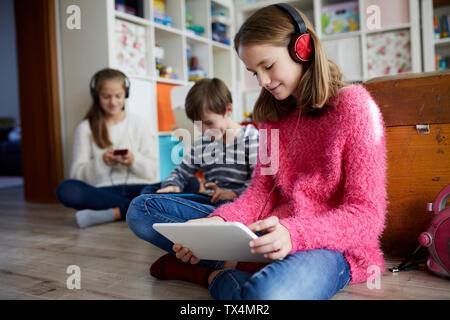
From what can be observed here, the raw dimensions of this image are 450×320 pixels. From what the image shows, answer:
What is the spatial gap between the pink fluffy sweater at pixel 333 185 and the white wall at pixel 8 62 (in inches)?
247

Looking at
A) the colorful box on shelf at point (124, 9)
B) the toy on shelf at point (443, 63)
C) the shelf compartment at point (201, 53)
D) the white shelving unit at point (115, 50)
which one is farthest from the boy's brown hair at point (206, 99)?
the toy on shelf at point (443, 63)

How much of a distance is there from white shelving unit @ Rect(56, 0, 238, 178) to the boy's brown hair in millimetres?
1017

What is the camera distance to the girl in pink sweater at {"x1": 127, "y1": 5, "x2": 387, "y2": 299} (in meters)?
0.73

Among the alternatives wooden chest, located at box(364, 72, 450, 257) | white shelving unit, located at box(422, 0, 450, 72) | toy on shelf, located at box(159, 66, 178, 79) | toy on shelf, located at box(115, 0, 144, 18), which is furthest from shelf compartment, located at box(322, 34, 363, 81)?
wooden chest, located at box(364, 72, 450, 257)

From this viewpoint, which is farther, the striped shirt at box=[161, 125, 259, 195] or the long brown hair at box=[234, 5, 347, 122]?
the striped shirt at box=[161, 125, 259, 195]

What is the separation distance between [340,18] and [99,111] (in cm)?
203

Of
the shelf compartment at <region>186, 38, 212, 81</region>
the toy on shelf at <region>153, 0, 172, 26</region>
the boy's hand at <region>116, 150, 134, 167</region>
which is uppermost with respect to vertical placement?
the toy on shelf at <region>153, 0, 172, 26</region>

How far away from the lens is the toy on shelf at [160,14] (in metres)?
2.55

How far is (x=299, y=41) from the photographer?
0.83m

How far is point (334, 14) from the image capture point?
9.98ft

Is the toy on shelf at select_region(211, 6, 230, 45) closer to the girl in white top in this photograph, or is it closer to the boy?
the girl in white top

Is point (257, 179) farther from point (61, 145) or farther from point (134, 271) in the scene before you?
point (61, 145)

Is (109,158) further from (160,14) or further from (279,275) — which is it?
(279,275)
